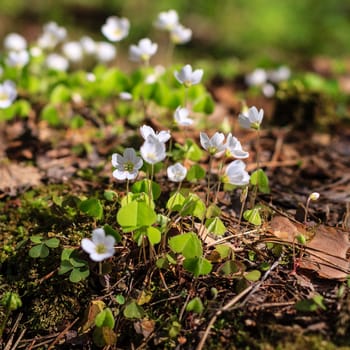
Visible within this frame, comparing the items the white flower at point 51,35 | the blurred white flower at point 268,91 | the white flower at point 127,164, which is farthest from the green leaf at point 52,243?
the blurred white flower at point 268,91

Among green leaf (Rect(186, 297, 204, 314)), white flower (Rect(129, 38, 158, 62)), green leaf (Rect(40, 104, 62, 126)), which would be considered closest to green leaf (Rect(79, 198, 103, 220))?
green leaf (Rect(186, 297, 204, 314))

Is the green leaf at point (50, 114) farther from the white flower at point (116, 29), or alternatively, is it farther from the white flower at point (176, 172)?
the white flower at point (176, 172)

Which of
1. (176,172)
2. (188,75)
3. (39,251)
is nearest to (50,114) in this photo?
(188,75)

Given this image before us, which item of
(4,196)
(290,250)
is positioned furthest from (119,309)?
(4,196)

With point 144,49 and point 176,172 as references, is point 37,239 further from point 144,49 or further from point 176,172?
point 144,49

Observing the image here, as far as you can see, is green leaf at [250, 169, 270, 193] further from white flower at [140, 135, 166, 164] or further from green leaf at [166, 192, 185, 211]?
white flower at [140, 135, 166, 164]

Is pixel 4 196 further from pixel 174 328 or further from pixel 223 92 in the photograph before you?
pixel 223 92
